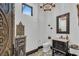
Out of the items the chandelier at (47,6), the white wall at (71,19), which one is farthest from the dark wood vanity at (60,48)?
the chandelier at (47,6)

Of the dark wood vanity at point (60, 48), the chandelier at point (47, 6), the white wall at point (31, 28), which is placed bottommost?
the dark wood vanity at point (60, 48)

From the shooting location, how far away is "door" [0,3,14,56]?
182cm

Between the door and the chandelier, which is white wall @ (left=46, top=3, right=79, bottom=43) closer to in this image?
the chandelier

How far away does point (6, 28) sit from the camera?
1841 mm

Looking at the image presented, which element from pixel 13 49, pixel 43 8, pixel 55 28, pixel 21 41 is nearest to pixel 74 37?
pixel 55 28

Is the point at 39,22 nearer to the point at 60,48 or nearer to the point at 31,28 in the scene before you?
the point at 31,28

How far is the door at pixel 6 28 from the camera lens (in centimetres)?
182

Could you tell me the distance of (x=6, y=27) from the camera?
6.04 feet

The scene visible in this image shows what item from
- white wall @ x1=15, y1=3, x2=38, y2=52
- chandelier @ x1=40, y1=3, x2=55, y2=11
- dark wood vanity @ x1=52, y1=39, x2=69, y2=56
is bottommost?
dark wood vanity @ x1=52, y1=39, x2=69, y2=56

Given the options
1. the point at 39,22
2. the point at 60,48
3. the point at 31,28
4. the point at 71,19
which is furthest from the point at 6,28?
the point at 71,19

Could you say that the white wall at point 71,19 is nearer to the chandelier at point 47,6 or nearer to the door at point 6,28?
the chandelier at point 47,6

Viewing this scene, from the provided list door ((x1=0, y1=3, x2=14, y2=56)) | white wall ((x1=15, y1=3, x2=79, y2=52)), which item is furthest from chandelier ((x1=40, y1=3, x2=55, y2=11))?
door ((x1=0, y1=3, x2=14, y2=56))

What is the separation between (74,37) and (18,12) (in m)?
0.81

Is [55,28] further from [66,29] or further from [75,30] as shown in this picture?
[75,30]
